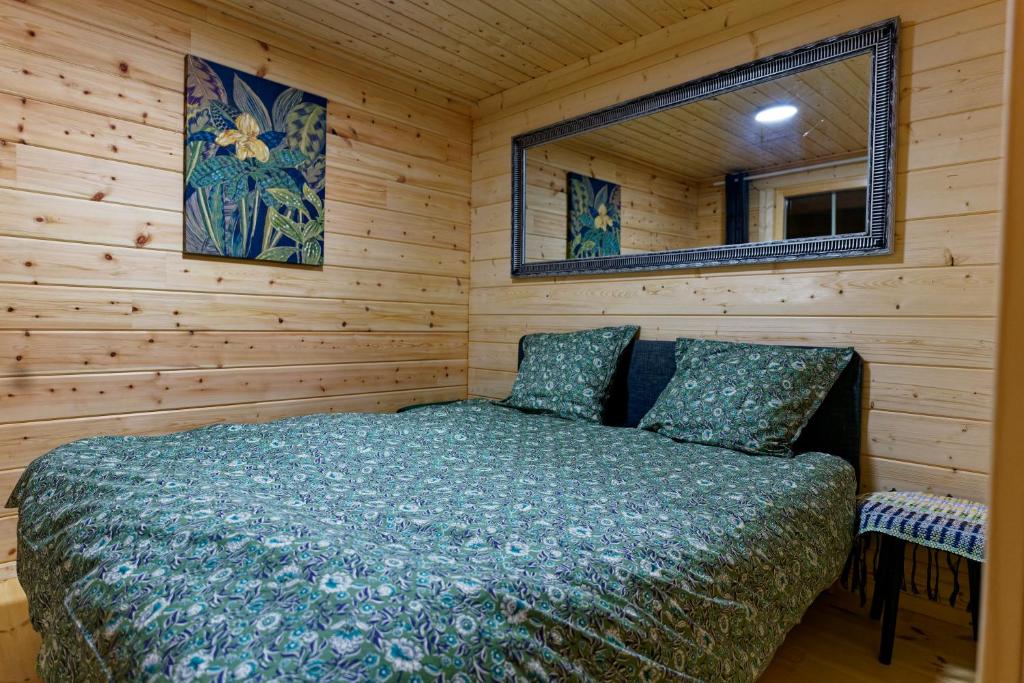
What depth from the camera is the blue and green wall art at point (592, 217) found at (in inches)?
113

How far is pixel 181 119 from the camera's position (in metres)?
2.44

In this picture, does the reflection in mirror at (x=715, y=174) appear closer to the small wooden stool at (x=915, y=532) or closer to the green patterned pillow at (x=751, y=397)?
the green patterned pillow at (x=751, y=397)

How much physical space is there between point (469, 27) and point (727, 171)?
1.32 m

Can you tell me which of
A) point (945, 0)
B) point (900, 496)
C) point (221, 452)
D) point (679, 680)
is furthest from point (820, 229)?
point (221, 452)

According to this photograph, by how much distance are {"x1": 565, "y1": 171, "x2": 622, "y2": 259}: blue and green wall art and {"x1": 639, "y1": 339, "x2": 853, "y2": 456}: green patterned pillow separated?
87 cm

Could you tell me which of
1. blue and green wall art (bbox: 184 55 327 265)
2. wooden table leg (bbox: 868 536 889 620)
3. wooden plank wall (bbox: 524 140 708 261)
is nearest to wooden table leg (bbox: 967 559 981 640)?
wooden table leg (bbox: 868 536 889 620)

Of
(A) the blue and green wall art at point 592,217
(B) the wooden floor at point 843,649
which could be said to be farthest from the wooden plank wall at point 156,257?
Answer: (A) the blue and green wall art at point 592,217

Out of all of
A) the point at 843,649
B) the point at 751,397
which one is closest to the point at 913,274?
the point at 751,397

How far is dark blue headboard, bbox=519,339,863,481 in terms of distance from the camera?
2.10 meters

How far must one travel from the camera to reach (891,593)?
1701mm

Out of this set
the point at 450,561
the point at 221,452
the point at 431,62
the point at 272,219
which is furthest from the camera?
the point at 431,62

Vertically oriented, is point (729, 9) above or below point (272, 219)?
above

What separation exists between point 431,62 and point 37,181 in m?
1.78

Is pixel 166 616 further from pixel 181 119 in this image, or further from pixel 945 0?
pixel 945 0
